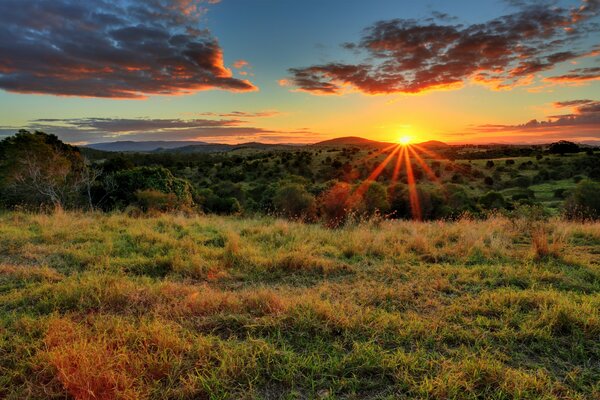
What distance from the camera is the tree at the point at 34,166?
20953 mm

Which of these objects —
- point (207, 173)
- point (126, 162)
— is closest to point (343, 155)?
point (207, 173)

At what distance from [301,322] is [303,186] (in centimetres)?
2427

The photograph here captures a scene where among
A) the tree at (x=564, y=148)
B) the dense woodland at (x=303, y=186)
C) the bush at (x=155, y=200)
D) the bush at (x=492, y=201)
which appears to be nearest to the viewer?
the bush at (x=155, y=200)

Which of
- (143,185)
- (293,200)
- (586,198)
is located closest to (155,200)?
(143,185)

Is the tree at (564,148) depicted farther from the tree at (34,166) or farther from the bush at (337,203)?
the tree at (34,166)

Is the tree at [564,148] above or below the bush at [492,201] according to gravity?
above

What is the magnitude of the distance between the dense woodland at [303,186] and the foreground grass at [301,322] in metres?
5.41

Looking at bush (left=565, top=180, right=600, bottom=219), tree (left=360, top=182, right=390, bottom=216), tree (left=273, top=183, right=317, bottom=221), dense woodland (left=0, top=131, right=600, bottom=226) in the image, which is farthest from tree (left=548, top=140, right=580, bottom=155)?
tree (left=273, top=183, right=317, bottom=221)

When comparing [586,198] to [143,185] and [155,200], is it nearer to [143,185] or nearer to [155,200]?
[155,200]

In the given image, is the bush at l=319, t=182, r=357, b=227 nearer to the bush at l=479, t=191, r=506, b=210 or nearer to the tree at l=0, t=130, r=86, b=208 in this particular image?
the tree at l=0, t=130, r=86, b=208

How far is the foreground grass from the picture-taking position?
310 centimetres

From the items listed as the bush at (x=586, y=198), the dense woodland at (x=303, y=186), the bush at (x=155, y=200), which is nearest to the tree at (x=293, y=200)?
the dense woodland at (x=303, y=186)

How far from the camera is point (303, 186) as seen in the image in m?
28.3

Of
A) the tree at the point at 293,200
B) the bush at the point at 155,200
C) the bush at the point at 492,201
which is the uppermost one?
the bush at the point at 155,200
